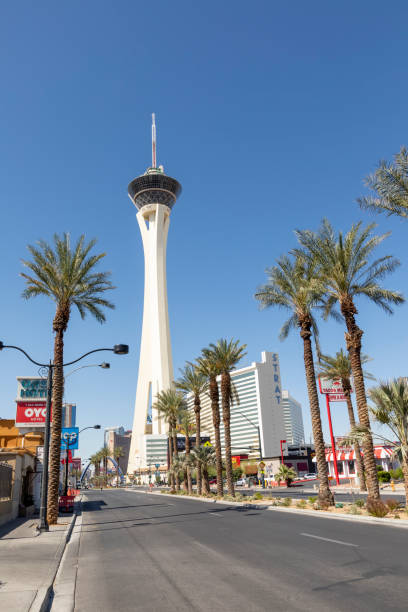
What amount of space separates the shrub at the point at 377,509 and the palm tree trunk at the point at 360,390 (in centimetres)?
64

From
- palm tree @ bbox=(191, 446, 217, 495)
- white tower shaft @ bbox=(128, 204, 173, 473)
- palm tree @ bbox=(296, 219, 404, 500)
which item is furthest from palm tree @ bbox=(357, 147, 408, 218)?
white tower shaft @ bbox=(128, 204, 173, 473)

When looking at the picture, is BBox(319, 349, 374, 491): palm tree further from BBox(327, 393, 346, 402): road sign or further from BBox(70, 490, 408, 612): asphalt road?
BBox(70, 490, 408, 612): asphalt road

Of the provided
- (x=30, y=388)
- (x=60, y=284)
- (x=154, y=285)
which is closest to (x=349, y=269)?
(x=60, y=284)

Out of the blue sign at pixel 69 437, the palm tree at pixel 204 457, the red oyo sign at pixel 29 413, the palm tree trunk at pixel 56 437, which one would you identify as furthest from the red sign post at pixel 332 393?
the palm tree trunk at pixel 56 437

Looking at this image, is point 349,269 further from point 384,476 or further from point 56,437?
point 384,476

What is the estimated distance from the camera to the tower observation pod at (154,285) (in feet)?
514

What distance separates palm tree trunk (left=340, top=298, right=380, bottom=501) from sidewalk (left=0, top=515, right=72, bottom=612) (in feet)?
43.8

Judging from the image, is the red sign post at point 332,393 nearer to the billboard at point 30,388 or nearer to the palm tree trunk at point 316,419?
the palm tree trunk at point 316,419

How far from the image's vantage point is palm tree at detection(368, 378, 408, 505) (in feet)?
66.5

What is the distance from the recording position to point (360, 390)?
22625mm

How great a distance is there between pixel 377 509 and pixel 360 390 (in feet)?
17.8

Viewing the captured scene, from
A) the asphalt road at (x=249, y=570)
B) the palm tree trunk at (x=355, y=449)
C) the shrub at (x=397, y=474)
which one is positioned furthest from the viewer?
the shrub at (x=397, y=474)

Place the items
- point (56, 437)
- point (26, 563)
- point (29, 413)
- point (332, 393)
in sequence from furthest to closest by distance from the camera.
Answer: point (332, 393) → point (29, 413) → point (56, 437) → point (26, 563)

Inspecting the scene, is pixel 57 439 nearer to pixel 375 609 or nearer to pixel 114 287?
pixel 114 287
